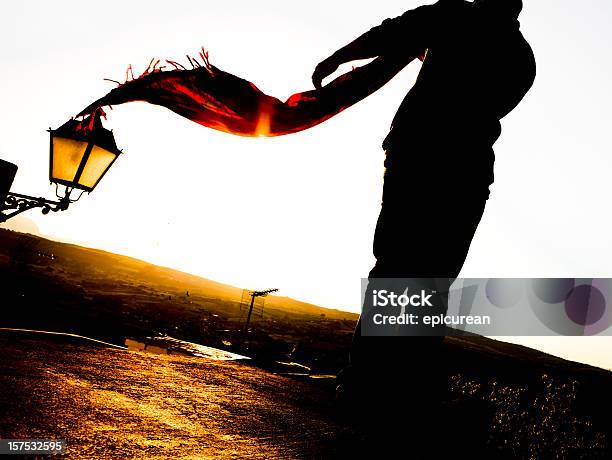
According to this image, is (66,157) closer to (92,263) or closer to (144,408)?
(144,408)

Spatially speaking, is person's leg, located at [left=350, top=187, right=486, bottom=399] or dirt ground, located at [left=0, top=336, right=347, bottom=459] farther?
person's leg, located at [left=350, top=187, right=486, bottom=399]

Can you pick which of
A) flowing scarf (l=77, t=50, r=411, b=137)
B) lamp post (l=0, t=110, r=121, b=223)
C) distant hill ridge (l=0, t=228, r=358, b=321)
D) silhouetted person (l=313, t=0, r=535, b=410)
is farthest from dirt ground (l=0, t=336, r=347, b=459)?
distant hill ridge (l=0, t=228, r=358, b=321)

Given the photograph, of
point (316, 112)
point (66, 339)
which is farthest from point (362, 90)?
point (66, 339)

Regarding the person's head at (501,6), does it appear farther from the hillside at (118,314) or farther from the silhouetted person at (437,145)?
the hillside at (118,314)

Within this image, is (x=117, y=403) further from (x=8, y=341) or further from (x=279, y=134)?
(x=279, y=134)

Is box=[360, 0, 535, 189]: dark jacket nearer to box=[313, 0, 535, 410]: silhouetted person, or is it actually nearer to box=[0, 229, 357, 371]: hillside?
box=[313, 0, 535, 410]: silhouetted person

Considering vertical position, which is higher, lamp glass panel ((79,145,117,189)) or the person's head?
the person's head

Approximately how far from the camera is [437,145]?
91.7 inches

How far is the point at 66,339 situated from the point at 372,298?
2.34 m

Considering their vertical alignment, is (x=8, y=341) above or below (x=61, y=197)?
below

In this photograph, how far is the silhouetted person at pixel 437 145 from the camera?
2324mm

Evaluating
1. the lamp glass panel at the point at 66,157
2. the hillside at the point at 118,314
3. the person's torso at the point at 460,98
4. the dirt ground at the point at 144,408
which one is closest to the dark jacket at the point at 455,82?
the person's torso at the point at 460,98

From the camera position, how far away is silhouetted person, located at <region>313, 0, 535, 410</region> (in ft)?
7.63

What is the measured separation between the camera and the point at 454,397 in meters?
3.32
